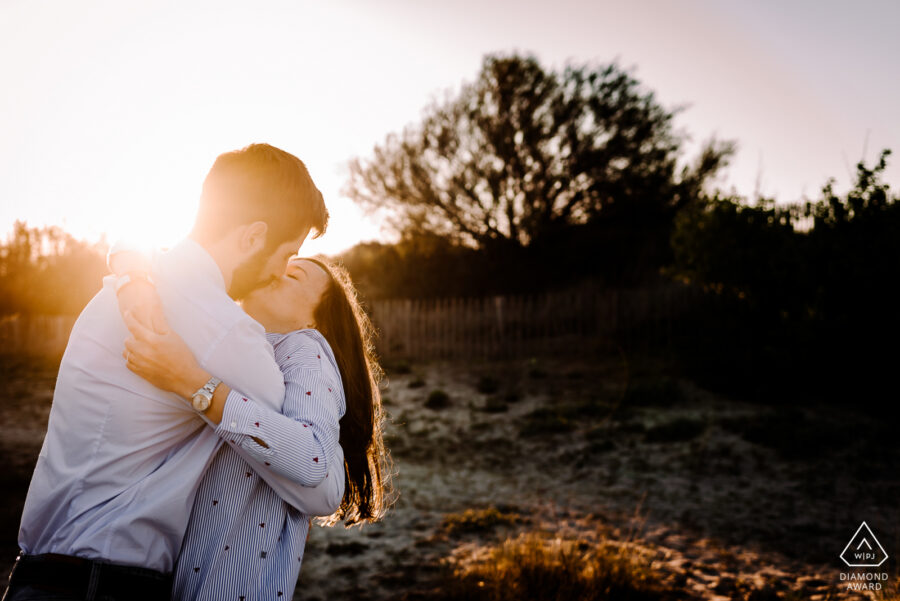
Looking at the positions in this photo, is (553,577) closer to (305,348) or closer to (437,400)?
(305,348)

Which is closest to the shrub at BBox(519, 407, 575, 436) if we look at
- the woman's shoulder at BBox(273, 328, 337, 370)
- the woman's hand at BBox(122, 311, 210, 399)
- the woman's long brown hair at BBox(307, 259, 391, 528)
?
the woman's long brown hair at BBox(307, 259, 391, 528)

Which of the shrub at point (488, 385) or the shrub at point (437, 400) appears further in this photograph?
the shrub at point (488, 385)

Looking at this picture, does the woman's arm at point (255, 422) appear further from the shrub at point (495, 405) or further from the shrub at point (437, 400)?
the shrub at point (437, 400)

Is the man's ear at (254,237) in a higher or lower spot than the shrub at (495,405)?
higher

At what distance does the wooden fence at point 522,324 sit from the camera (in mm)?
15727

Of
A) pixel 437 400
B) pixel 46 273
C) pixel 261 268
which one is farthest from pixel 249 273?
pixel 46 273

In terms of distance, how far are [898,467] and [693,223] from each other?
6.81 m

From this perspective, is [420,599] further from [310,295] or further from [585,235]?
[585,235]

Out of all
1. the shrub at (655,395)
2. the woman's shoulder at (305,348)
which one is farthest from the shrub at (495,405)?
the woman's shoulder at (305,348)

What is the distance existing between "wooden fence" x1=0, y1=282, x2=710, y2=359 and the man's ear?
568 inches

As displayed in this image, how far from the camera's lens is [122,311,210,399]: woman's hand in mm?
1347

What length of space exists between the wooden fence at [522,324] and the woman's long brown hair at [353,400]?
1387 cm

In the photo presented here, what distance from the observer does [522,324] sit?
679 inches

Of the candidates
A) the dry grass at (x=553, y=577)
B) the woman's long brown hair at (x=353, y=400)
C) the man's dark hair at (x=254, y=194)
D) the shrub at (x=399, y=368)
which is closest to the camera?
the man's dark hair at (x=254, y=194)
